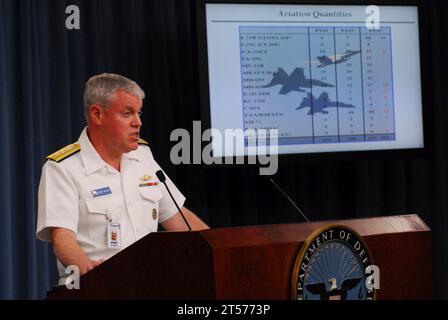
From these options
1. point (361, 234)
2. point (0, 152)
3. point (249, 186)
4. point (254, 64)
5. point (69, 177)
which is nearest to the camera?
point (361, 234)

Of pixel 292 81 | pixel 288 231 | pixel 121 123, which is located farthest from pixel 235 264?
pixel 292 81

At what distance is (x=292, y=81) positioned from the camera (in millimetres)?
3592

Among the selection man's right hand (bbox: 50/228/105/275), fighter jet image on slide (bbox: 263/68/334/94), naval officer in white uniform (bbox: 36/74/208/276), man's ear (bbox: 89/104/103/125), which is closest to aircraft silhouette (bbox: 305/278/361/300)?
man's right hand (bbox: 50/228/105/275)

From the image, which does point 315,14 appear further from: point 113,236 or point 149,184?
point 113,236

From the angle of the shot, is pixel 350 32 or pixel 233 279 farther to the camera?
pixel 350 32

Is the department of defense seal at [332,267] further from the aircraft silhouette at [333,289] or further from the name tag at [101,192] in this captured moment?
the name tag at [101,192]

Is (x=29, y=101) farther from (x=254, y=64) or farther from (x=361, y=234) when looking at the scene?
(x=361, y=234)

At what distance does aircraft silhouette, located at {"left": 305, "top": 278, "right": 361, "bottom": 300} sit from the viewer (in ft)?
5.57

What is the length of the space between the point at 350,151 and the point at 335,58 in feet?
1.38

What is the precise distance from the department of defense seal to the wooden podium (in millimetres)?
23

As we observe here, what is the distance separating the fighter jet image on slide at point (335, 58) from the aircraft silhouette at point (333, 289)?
1996 millimetres

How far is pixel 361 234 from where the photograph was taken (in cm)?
181
